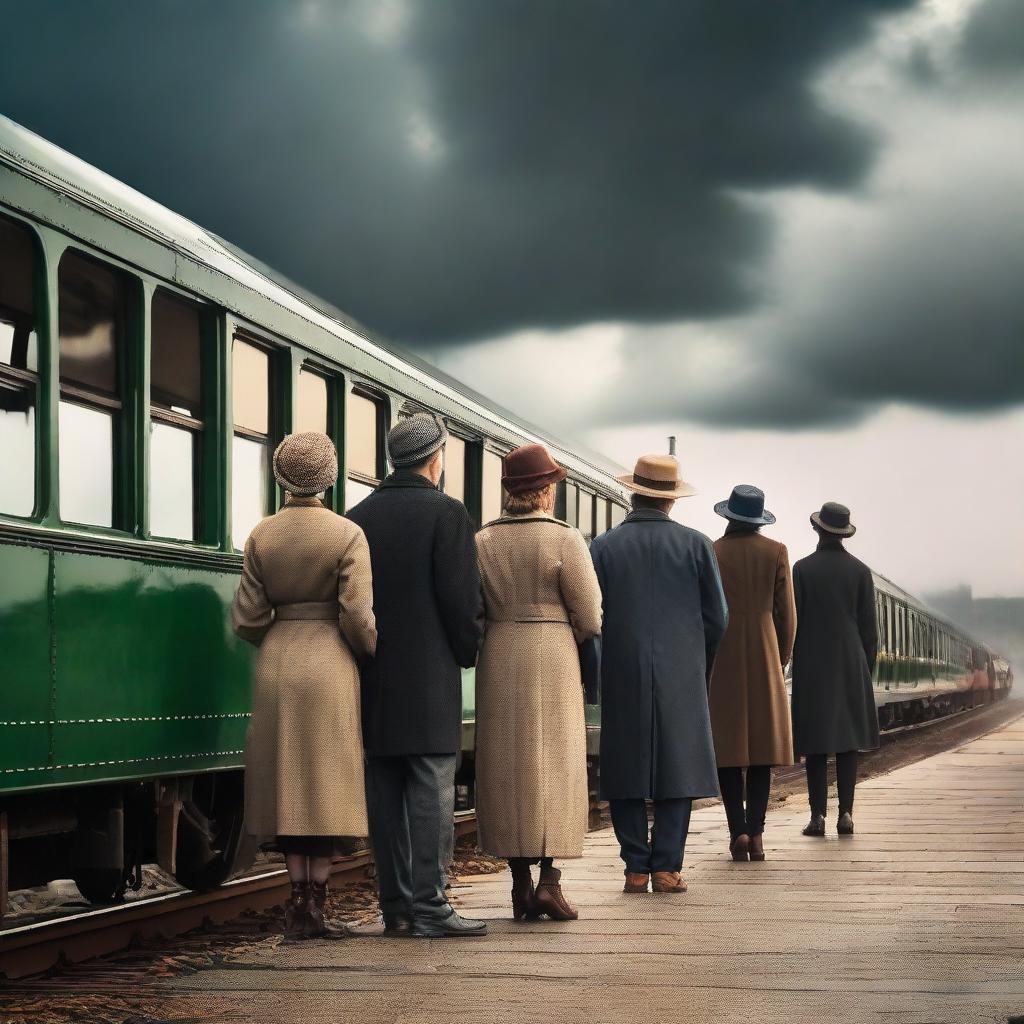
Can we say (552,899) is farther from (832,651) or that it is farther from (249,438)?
(832,651)

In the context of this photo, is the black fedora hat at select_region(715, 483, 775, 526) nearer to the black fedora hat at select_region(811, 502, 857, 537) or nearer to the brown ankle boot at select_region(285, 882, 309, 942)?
the black fedora hat at select_region(811, 502, 857, 537)

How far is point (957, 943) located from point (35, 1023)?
3.17 m

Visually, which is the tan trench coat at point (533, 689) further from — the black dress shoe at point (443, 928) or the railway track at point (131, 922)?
the railway track at point (131, 922)

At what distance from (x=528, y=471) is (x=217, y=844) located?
2.56 meters

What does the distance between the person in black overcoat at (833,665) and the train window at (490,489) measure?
7.42 feet

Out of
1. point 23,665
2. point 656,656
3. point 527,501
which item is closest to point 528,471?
point 527,501

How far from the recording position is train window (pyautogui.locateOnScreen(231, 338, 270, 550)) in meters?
8.23

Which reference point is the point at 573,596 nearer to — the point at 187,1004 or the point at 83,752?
the point at 83,752

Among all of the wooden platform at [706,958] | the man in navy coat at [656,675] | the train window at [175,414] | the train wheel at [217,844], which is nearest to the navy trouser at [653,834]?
the man in navy coat at [656,675]

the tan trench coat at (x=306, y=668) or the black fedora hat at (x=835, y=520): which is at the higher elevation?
the black fedora hat at (x=835, y=520)

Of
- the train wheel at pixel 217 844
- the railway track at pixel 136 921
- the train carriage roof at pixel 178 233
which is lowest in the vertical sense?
the railway track at pixel 136 921

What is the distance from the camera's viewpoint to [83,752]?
22.0 ft

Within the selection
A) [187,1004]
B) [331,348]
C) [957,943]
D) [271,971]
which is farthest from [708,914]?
[331,348]

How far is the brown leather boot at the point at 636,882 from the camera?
821 cm
